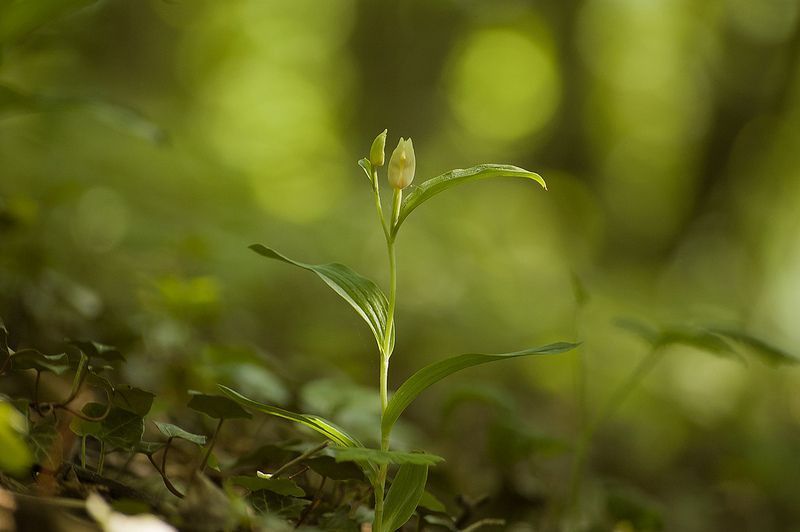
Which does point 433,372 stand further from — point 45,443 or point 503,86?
point 503,86

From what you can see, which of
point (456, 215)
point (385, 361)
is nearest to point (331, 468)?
point (385, 361)

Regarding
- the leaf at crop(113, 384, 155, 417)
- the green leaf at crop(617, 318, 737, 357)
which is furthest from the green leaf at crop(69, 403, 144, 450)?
the green leaf at crop(617, 318, 737, 357)

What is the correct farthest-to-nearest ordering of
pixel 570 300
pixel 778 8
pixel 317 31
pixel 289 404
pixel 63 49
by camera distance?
pixel 317 31, pixel 778 8, pixel 570 300, pixel 63 49, pixel 289 404

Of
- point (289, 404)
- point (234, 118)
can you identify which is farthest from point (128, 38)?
point (289, 404)

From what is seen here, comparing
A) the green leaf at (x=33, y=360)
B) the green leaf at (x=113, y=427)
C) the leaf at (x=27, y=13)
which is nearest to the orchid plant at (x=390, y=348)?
the green leaf at (x=113, y=427)

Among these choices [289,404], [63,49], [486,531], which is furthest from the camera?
[63,49]

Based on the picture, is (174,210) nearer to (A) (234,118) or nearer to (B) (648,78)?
(A) (234,118)
